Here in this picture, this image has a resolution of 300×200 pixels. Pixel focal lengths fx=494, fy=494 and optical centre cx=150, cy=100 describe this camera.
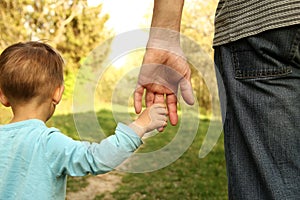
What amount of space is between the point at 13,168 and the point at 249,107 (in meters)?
0.79

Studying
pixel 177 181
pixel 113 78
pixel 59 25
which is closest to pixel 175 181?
pixel 177 181

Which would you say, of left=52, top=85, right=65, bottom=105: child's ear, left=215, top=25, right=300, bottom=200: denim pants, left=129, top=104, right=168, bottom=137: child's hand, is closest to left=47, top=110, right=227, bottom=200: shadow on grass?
left=52, top=85, right=65, bottom=105: child's ear

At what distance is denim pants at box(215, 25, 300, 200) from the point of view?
1429 mm

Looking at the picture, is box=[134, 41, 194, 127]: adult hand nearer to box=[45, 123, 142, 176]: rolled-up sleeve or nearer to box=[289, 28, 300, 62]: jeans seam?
box=[45, 123, 142, 176]: rolled-up sleeve

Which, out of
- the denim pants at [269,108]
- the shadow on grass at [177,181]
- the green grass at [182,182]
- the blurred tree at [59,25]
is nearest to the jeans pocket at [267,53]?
the denim pants at [269,108]

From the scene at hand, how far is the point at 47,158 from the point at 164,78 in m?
0.49

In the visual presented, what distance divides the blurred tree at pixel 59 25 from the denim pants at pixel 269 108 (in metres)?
6.30

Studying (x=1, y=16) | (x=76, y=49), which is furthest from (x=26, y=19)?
(x=76, y=49)

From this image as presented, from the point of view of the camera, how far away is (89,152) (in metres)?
1.60

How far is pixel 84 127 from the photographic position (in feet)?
6.00

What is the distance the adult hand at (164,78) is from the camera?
1670 millimetres

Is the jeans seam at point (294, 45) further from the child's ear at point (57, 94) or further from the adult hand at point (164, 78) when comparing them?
the child's ear at point (57, 94)

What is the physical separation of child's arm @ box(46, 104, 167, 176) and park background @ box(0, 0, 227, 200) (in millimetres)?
443

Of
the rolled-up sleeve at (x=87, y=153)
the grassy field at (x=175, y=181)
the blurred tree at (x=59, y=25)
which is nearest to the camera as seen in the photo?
the rolled-up sleeve at (x=87, y=153)
